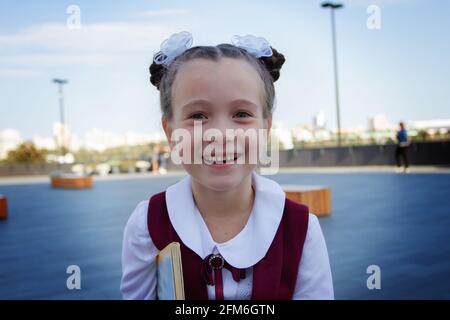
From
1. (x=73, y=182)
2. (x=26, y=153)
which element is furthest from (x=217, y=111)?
(x=26, y=153)

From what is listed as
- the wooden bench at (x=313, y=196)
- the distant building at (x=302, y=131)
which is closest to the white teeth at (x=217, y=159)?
the distant building at (x=302, y=131)

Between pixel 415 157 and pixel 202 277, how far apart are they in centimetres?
1588

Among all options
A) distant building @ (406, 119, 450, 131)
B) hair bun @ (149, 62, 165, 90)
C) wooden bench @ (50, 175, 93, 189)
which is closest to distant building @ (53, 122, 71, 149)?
hair bun @ (149, 62, 165, 90)

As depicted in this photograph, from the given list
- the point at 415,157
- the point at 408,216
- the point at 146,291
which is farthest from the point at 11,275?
the point at 415,157

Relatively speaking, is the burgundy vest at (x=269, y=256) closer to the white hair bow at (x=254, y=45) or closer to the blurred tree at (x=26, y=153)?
the white hair bow at (x=254, y=45)

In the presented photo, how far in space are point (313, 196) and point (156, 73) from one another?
5.11 m

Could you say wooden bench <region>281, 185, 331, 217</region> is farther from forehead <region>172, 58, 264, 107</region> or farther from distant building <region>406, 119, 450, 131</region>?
forehead <region>172, 58, 264, 107</region>

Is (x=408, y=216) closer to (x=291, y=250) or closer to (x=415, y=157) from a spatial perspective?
(x=291, y=250)

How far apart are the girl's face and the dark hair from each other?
2 cm

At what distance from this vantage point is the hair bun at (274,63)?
133cm

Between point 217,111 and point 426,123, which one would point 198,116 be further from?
point 426,123

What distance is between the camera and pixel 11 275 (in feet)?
13.0

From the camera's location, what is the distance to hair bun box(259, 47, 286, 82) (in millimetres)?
1325

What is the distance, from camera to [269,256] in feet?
4.00
